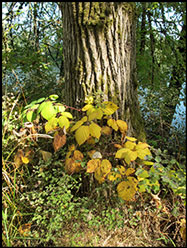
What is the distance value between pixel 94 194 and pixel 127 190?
0.38m

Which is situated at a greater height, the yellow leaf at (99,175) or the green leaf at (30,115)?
the green leaf at (30,115)

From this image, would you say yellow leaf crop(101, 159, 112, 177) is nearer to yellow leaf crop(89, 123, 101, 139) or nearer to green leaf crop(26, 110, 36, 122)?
yellow leaf crop(89, 123, 101, 139)

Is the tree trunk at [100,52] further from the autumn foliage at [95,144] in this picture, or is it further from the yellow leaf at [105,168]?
the yellow leaf at [105,168]

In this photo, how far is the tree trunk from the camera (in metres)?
1.70

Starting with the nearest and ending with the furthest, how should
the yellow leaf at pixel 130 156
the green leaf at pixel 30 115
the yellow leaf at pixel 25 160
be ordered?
the yellow leaf at pixel 130 156 < the green leaf at pixel 30 115 < the yellow leaf at pixel 25 160

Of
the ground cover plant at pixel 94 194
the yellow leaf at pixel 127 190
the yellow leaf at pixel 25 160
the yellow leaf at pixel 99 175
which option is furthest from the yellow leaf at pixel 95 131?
the yellow leaf at pixel 25 160

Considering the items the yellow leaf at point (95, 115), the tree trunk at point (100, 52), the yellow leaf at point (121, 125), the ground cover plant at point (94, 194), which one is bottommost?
the ground cover plant at point (94, 194)

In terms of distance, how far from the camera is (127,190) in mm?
1502

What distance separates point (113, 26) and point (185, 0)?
1.61m

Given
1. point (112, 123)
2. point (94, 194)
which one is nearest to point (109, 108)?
point (112, 123)

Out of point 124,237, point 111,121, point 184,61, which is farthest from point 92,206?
point 184,61

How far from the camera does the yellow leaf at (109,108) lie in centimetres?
160

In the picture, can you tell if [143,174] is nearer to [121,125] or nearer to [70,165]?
[121,125]

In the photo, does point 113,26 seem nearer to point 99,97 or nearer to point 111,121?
point 99,97
